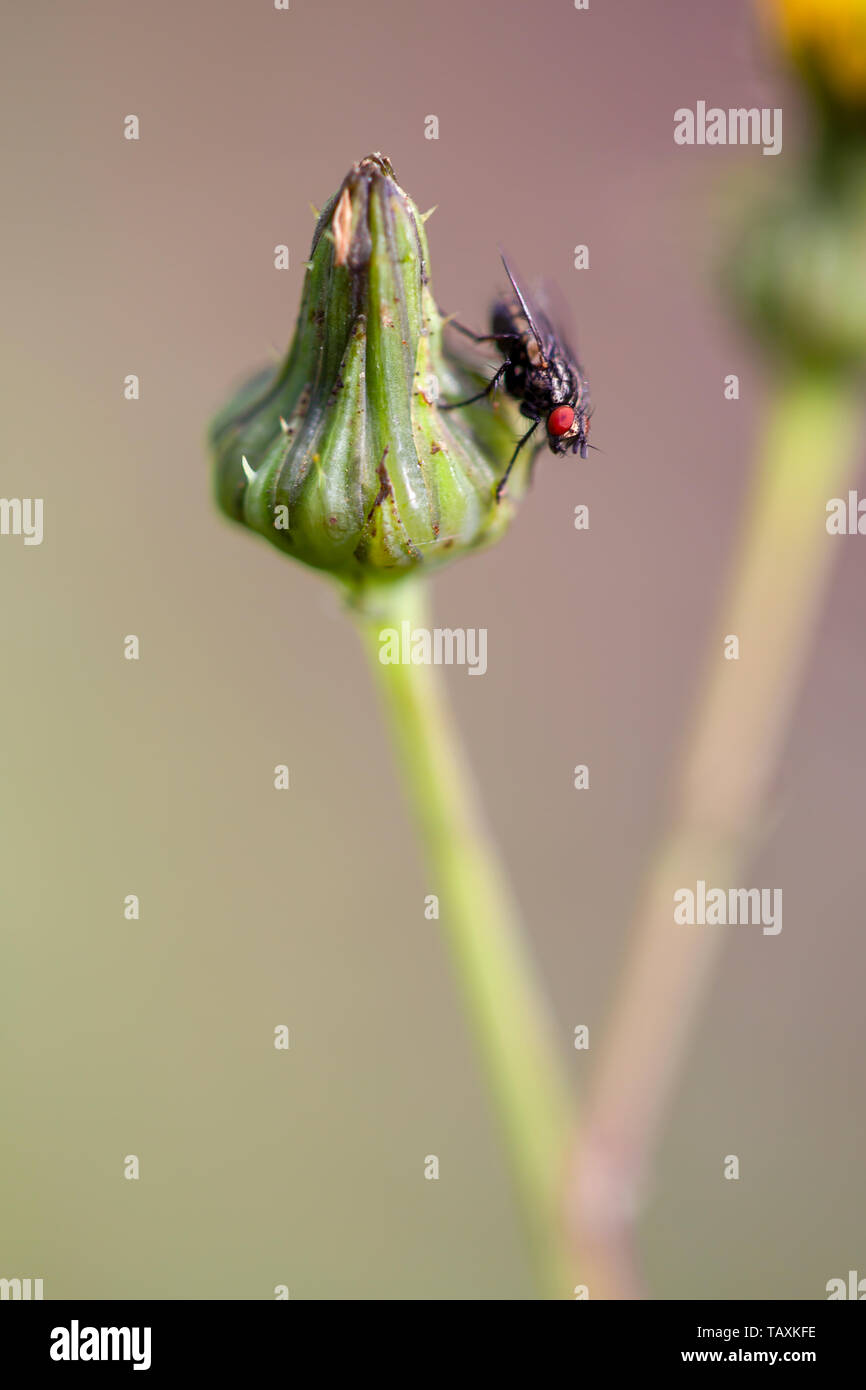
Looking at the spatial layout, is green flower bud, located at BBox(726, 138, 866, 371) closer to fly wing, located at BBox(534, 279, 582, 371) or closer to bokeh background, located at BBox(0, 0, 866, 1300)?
bokeh background, located at BBox(0, 0, 866, 1300)

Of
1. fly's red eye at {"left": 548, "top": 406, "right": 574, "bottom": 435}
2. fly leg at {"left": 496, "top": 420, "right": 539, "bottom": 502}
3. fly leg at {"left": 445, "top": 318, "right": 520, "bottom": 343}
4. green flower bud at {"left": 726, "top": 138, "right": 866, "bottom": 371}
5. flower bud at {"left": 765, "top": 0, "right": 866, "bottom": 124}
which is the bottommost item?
fly leg at {"left": 496, "top": 420, "right": 539, "bottom": 502}

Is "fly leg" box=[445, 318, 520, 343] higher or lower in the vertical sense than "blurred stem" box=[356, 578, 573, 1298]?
higher

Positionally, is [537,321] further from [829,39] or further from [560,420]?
[829,39]

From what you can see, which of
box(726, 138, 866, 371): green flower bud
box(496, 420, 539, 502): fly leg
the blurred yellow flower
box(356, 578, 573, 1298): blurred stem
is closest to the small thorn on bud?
box(496, 420, 539, 502): fly leg

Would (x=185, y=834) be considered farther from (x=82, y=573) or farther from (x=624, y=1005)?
(x=624, y=1005)

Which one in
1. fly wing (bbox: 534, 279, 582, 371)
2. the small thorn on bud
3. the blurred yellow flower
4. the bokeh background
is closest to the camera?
the small thorn on bud

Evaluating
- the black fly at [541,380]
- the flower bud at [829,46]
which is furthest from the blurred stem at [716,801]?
the black fly at [541,380]

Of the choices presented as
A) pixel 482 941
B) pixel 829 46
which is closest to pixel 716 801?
pixel 482 941

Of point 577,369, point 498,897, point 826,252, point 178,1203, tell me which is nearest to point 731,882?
point 498,897

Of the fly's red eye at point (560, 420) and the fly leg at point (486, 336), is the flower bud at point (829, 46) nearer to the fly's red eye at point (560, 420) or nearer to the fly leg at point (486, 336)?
the fly leg at point (486, 336)
